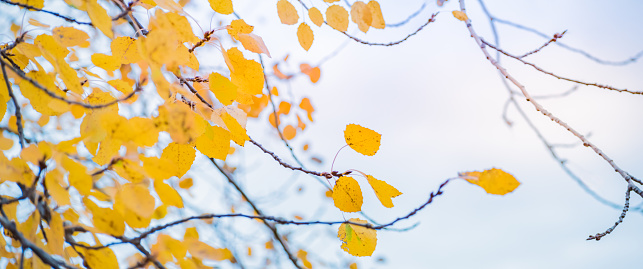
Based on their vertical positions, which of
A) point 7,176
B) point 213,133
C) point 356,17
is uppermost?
point 356,17

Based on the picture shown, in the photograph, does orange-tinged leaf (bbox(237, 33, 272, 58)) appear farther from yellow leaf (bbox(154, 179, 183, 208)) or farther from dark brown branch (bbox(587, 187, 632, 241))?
dark brown branch (bbox(587, 187, 632, 241))

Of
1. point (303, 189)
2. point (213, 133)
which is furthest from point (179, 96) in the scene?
point (303, 189)

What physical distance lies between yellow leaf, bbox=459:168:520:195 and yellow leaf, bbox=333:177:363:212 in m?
0.34

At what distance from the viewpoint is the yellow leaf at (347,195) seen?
0.98 metres

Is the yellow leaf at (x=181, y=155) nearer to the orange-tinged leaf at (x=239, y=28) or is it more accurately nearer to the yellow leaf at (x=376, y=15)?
the orange-tinged leaf at (x=239, y=28)

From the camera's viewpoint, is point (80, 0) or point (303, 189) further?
point (303, 189)

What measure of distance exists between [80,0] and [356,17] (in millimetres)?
755

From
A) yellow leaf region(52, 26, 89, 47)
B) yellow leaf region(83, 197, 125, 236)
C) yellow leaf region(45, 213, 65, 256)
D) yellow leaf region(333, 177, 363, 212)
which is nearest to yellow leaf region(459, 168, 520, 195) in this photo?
yellow leaf region(333, 177, 363, 212)

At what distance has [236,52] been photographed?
0.97 metres

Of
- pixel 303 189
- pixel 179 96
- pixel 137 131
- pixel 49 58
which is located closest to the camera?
pixel 137 131

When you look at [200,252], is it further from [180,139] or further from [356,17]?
[356,17]

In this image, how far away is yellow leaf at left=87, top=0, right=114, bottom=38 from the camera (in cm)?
76

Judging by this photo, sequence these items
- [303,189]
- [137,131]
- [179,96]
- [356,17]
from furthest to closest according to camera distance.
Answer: [303,189] → [356,17] → [179,96] → [137,131]

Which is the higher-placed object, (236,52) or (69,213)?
(236,52)
